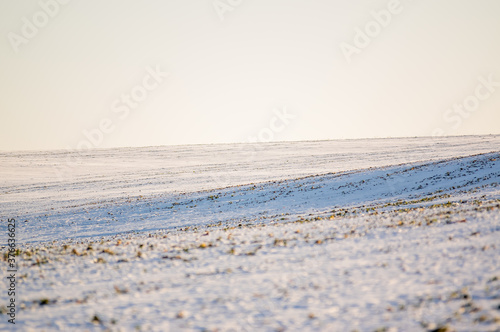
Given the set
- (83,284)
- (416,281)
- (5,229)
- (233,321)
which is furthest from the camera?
(5,229)

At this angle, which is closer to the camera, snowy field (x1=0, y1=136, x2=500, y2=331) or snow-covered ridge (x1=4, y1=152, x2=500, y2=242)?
snowy field (x1=0, y1=136, x2=500, y2=331)

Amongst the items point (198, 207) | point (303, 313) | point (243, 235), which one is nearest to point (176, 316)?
point (303, 313)

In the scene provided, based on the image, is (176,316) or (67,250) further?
(67,250)

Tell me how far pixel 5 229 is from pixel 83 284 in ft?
80.0

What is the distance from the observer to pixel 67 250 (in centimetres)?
1675

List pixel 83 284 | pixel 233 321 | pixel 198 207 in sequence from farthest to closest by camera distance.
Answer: pixel 198 207, pixel 83 284, pixel 233 321

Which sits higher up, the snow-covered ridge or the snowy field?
the snow-covered ridge

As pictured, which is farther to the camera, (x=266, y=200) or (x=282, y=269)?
(x=266, y=200)

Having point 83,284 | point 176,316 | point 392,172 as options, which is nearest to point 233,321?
point 176,316

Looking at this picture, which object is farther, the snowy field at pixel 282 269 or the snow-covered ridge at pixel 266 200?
the snow-covered ridge at pixel 266 200

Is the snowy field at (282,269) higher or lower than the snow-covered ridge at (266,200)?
lower

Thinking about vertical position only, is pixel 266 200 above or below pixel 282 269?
above

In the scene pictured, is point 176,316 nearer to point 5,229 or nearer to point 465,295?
point 465,295

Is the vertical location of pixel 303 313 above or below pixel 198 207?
below
